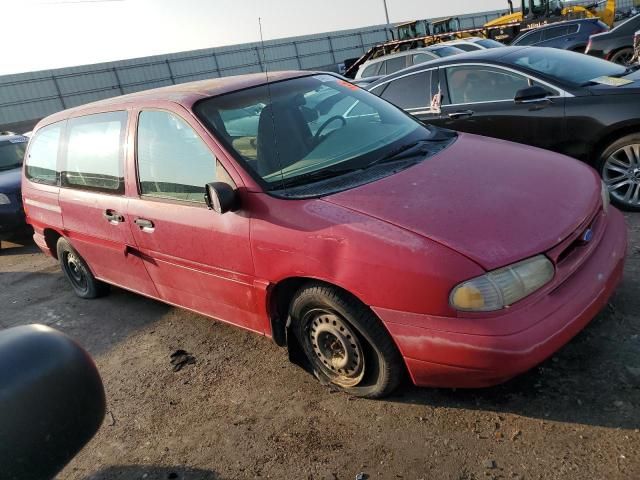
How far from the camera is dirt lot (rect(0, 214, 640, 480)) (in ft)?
7.41

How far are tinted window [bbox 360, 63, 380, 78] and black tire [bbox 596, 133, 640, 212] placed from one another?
9.16 meters

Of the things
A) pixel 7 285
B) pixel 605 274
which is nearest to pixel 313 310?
pixel 605 274

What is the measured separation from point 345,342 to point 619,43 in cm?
1211

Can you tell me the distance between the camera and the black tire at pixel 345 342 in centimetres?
251

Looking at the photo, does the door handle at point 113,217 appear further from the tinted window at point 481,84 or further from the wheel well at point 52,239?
the tinted window at point 481,84

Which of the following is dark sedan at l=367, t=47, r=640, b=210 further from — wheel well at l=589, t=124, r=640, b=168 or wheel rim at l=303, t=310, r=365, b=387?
wheel rim at l=303, t=310, r=365, b=387

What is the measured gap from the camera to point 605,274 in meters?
2.55

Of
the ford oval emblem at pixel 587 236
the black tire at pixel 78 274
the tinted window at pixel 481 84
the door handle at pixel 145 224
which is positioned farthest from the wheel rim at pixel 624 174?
the black tire at pixel 78 274

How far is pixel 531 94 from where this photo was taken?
4758mm

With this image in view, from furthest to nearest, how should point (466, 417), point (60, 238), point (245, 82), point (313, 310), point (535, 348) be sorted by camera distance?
point (60, 238), point (245, 82), point (313, 310), point (466, 417), point (535, 348)

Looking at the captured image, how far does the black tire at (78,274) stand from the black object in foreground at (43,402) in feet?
11.9

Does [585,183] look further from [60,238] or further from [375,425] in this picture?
[60,238]

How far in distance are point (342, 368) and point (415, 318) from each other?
2.20ft

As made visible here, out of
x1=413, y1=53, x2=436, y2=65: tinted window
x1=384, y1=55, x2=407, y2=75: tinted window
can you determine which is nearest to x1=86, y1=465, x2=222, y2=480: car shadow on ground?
x1=413, y1=53, x2=436, y2=65: tinted window
